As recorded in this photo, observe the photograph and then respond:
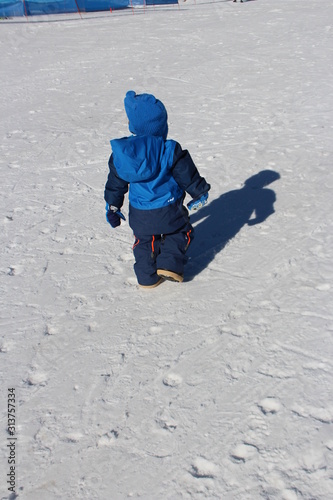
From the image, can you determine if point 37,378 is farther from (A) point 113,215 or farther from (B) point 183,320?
(A) point 113,215

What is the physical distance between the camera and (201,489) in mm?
2205

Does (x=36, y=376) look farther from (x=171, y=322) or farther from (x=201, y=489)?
(x=201, y=489)

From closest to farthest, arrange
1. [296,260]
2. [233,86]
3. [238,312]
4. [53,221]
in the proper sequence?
[238,312] → [296,260] → [53,221] → [233,86]

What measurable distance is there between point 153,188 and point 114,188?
0.27 meters

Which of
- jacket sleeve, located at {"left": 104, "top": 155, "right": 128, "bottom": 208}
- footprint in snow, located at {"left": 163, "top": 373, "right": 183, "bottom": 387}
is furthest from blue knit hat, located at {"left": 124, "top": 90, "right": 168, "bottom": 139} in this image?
footprint in snow, located at {"left": 163, "top": 373, "right": 183, "bottom": 387}

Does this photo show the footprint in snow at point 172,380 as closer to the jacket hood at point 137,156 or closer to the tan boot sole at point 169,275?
the tan boot sole at point 169,275

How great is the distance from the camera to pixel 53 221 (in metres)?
4.64

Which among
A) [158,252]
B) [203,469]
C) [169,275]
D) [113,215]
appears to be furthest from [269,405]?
[113,215]

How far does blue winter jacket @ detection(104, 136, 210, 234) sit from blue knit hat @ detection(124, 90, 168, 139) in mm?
64

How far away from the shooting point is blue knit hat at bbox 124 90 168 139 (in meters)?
3.03

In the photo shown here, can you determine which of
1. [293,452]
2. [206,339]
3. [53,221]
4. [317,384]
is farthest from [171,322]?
[53,221]

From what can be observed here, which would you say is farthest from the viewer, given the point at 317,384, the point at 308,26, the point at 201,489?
the point at 308,26

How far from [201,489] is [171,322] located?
1.17 m

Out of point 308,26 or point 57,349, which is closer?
point 57,349
